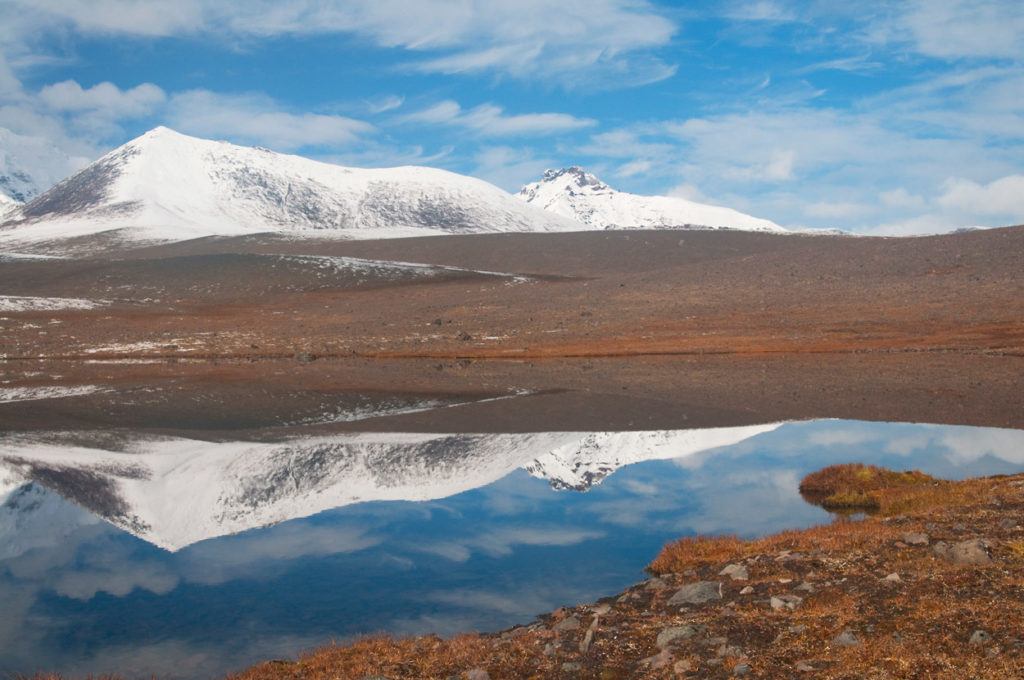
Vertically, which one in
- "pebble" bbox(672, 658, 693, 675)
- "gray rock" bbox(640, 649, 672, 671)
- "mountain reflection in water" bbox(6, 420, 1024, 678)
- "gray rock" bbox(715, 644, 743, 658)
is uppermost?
"gray rock" bbox(715, 644, 743, 658)

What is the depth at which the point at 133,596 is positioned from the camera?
48.6 feet

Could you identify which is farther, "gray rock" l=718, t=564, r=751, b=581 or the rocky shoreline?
"gray rock" l=718, t=564, r=751, b=581

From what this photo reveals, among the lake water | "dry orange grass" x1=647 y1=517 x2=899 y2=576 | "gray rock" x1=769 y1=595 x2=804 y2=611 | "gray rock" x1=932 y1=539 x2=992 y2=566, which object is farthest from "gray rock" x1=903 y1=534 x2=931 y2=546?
the lake water

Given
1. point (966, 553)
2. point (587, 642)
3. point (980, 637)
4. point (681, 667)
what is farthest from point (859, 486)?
point (681, 667)

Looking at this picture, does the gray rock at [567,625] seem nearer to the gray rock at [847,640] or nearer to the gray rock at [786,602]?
the gray rock at [786,602]

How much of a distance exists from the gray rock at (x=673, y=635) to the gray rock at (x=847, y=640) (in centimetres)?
170

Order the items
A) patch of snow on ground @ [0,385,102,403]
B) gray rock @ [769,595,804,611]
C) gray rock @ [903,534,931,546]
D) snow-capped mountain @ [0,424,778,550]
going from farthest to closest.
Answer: patch of snow on ground @ [0,385,102,403], snow-capped mountain @ [0,424,778,550], gray rock @ [903,534,931,546], gray rock @ [769,595,804,611]

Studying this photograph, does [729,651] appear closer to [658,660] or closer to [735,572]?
[658,660]

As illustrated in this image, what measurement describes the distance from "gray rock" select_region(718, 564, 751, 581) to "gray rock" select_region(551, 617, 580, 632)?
2867 mm

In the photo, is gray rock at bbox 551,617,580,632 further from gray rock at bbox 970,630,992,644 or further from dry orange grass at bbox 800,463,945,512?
dry orange grass at bbox 800,463,945,512

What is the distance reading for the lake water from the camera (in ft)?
43.6

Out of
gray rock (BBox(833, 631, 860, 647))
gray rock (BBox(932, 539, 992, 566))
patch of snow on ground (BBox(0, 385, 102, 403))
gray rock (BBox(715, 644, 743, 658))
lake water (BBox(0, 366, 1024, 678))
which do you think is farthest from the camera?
patch of snow on ground (BBox(0, 385, 102, 403))

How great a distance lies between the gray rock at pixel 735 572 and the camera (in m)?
13.1

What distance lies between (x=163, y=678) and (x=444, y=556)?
6.25 metres
